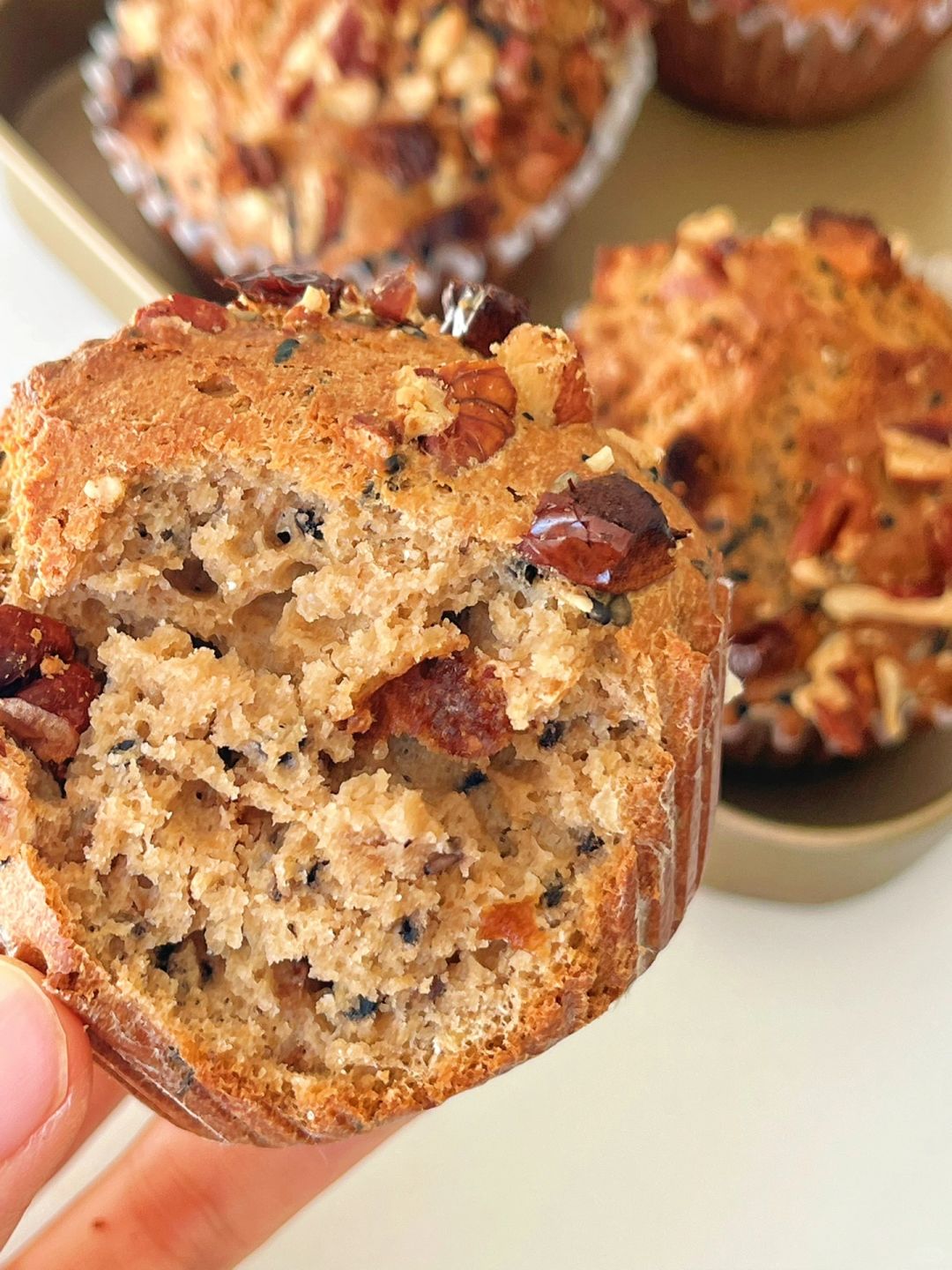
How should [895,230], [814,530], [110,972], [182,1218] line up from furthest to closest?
[895,230] → [182,1218] → [814,530] → [110,972]

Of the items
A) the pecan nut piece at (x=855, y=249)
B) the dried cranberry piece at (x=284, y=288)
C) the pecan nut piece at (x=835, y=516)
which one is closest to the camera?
the dried cranberry piece at (x=284, y=288)

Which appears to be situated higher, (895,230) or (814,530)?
(814,530)

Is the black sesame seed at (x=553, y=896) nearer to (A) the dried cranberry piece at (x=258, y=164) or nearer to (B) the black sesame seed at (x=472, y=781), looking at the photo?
(B) the black sesame seed at (x=472, y=781)

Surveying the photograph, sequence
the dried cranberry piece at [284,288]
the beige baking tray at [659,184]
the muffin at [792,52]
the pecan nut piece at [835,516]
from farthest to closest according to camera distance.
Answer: the muffin at [792,52] < the beige baking tray at [659,184] < the pecan nut piece at [835,516] < the dried cranberry piece at [284,288]

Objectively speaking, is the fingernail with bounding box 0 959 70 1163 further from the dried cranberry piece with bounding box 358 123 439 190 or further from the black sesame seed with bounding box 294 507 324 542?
the dried cranberry piece with bounding box 358 123 439 190

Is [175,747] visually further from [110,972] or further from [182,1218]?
[182,1218]

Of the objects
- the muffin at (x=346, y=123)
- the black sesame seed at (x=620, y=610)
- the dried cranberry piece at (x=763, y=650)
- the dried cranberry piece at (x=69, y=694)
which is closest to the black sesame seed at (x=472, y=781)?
the black sesame seed at (x=620, y=610)

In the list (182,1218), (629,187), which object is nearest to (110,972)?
(182,1218)

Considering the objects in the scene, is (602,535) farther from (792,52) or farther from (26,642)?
(792,52)
